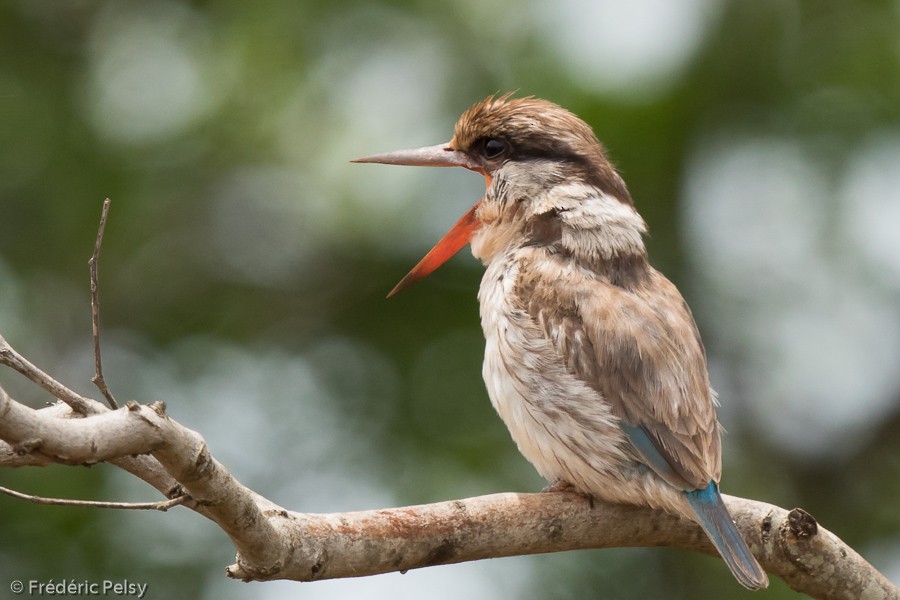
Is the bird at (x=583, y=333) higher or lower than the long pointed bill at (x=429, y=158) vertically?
lower

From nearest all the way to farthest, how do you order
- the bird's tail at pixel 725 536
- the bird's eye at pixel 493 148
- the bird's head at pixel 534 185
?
the bird's tail at pixel 725 536
the bird's head at pixel 534 185
the bird's eye at pixel 493 148

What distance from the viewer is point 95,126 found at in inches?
243

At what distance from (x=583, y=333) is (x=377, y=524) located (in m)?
1.01

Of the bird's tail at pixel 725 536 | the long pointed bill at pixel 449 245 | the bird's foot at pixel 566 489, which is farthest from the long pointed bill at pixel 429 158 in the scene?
the bird's tail at pixel 725 536

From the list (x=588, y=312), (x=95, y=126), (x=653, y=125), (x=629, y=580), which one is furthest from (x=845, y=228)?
(x=95, y=126)

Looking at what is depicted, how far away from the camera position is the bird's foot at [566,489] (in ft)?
11.3

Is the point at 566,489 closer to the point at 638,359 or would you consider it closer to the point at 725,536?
the point at 638,359

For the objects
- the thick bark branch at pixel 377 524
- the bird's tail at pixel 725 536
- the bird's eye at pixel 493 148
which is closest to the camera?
the thick bark branch at pixel 377 524

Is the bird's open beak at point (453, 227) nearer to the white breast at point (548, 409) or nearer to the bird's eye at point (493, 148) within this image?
the bird's eye at point (493, 148)

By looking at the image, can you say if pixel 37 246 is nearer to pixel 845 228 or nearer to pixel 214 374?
pixel 214 374

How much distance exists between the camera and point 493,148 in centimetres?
420

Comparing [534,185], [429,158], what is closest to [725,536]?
[534,185]

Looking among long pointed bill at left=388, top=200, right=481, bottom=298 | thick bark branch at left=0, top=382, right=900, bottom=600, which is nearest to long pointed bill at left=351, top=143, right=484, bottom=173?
long pointed bill at left=388, top=200, right=481, bottom=298

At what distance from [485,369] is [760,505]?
94cm
